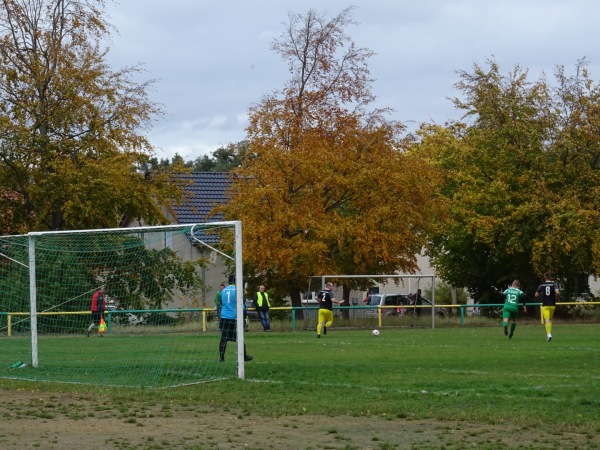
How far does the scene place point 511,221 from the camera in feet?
156

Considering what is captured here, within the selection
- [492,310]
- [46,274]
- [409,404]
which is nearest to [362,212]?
[492,310]

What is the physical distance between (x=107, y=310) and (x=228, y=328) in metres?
9.02

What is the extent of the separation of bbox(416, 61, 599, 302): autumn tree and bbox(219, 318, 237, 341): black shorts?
87.6ft

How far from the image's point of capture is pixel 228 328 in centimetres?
2036

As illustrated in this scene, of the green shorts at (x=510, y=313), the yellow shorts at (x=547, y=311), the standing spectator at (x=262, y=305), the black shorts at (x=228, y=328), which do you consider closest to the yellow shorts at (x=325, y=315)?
the standing spectator at (x=262, y=305)

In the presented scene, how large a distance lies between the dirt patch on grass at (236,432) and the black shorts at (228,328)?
5.76 metres

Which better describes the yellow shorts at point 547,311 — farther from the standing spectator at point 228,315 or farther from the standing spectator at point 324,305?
the standing spectator at point 228,315

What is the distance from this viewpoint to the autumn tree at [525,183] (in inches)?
1829

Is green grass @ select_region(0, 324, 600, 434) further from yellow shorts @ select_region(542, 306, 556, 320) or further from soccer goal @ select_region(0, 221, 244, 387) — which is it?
yellow shorts @ select_region(542, 306, 556, 320)

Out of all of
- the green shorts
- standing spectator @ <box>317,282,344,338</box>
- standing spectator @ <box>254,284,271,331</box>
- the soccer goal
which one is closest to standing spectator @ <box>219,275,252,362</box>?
the soccer goal

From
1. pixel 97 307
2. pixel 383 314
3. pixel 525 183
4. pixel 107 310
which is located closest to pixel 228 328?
pixel 97 307

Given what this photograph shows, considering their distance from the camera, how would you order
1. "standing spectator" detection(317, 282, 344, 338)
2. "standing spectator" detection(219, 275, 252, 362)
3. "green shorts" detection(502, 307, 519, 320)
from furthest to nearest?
"standing spectator" detection(317, 282, 344, 338), "green shorts" detection(502, 307, 519, 320), "standing spectator" detection(219, 275, 252, 362)

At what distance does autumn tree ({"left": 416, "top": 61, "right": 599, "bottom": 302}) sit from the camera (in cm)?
4647

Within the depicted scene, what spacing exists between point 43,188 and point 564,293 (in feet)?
79.1
